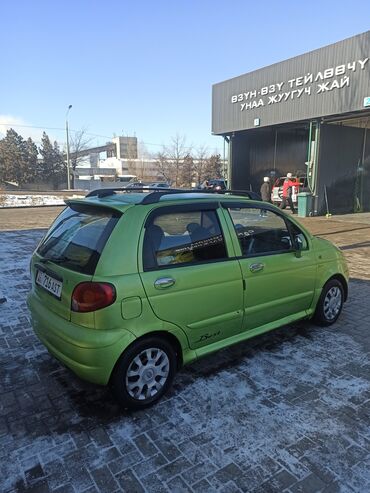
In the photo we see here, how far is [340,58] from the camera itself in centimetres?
1405

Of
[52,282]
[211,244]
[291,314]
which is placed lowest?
[291,314]

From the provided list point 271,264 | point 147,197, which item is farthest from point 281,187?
point 147,197

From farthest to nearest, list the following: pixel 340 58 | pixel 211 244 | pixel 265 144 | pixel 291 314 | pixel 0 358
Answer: pixel 265 144, pixel 340 58, pixel 291 314, pixel 0 358, pixel 211 244

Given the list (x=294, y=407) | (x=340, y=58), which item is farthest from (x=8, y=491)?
(x=340, y=58)

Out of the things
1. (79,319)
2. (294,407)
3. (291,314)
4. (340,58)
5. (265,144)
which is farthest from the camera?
(265,144)

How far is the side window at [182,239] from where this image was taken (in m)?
2.84

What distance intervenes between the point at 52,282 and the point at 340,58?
15235 millimetres

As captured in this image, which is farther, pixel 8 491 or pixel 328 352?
pixel 328 352

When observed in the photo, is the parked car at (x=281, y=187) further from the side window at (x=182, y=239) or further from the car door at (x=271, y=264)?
the side window at (x=182, y=239)

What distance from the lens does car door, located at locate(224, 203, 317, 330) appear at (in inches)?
136

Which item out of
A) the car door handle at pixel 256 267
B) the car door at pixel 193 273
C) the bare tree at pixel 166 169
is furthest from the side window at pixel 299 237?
the bare tree at pixel 166 169

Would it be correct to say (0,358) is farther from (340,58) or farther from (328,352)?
(340,58)

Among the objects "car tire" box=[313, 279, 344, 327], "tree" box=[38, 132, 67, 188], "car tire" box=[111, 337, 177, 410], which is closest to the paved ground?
"car tire" box=[111, 337, 177, 410]

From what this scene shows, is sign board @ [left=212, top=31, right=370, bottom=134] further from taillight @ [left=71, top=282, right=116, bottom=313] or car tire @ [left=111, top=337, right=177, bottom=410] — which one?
taillight @ [left=71, top=282, right=116, bottom=313]
